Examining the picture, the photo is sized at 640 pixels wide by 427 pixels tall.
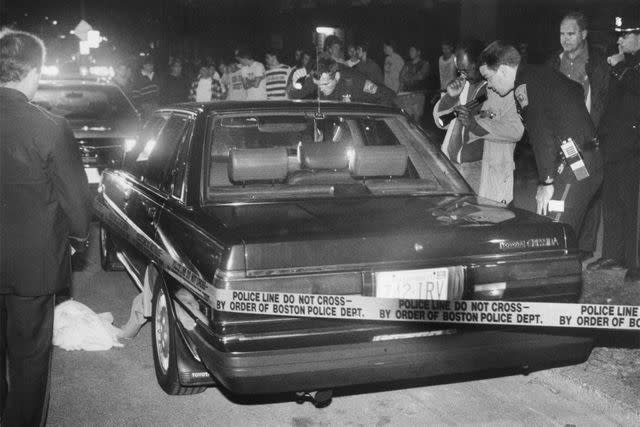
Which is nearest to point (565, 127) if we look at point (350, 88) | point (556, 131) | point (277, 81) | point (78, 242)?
point (556, 131)

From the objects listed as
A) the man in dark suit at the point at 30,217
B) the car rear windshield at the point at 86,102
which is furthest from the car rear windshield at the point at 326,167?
the car rear windshield at the point at 86,102

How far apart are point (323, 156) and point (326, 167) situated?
0.07 m

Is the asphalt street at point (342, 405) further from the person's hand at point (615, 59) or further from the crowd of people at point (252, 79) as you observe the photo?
the crowd of people at point (252, 79)

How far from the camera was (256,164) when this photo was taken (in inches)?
167

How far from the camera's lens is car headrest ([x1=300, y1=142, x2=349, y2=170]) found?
4578 millimetres

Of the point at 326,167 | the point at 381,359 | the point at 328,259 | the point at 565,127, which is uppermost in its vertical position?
the point at 565,127

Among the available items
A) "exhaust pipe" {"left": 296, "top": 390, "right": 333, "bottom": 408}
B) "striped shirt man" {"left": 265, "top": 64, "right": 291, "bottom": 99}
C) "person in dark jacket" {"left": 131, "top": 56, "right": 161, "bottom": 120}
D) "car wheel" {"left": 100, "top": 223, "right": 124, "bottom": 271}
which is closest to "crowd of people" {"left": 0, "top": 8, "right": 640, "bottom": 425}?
"exhaust pipe" {"left": 296, "top": 390, "right": 333, "bottom": 408}

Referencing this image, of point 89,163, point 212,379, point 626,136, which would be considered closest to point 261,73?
point 89,163

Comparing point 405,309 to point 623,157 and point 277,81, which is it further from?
point 277,81

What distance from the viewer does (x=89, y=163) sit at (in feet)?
27.9

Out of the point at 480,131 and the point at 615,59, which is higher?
the point at 615,59

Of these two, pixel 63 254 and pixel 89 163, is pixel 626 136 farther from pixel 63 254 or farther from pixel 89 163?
pixel 89 163

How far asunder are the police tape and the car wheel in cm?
292

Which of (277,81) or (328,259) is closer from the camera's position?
(328,259)
